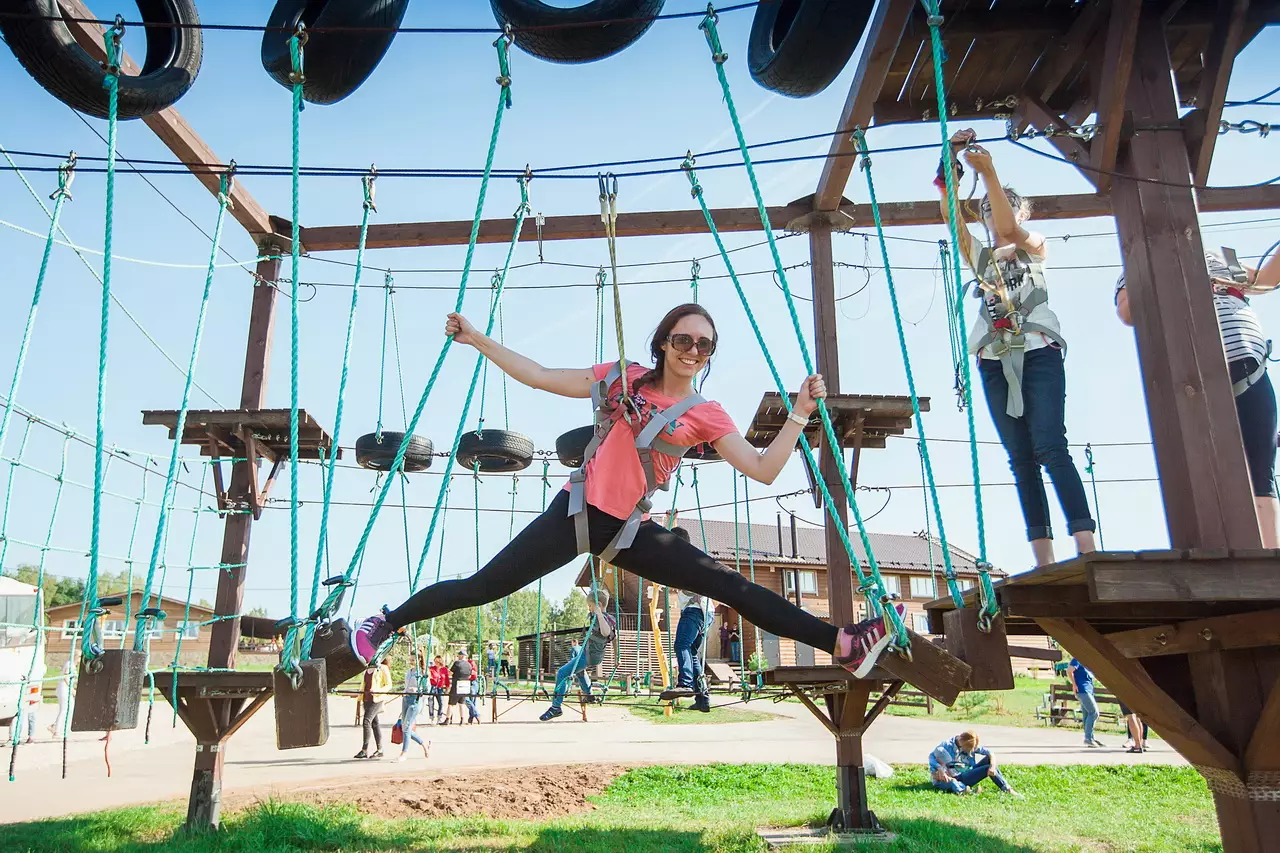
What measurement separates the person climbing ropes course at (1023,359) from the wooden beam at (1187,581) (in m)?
0.75

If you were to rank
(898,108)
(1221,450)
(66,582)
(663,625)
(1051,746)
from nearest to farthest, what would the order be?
(1221,450) → (898,108) → (1051,746) → (663,625) → (66,582)

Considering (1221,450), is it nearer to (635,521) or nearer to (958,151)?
(958,151)

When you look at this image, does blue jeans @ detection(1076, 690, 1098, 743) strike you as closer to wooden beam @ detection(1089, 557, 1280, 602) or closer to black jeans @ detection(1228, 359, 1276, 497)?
black jeans @ detection(1228, 359, 1276, 497)

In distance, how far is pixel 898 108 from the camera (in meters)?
4.76

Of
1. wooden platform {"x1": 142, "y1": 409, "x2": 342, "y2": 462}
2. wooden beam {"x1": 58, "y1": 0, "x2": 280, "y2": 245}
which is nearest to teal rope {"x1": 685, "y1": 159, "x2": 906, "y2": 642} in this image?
wooden beam {"x1": 58, "y1": 0, "x2": 280, "y2": 245}

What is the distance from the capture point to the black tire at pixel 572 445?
7379mm

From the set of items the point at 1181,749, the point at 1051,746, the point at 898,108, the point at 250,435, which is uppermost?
the point at 898,108

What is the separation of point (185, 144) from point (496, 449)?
10.9 ft

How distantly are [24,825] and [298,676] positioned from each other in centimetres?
526

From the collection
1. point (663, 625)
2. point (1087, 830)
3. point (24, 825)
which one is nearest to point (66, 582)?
point (663, 625)

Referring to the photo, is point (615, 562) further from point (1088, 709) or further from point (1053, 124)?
point (1088, 709)

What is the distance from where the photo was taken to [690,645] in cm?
820

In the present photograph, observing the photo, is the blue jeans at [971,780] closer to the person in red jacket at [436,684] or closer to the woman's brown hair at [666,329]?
the woman's brown hair at [666,329]

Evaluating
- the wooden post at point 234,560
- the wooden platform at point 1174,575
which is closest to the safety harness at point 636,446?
the wooden platform at point 1174,575
